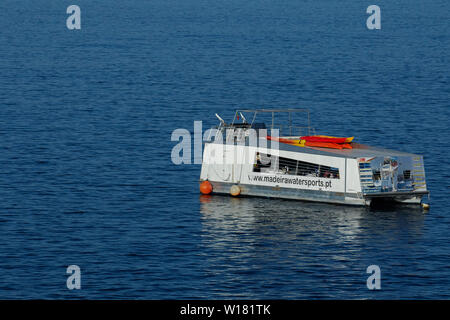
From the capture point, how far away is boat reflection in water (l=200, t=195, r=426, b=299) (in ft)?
230

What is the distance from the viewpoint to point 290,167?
304ft

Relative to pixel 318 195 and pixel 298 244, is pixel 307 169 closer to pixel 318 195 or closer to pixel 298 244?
pixel 318 195

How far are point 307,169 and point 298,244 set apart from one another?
1360cm

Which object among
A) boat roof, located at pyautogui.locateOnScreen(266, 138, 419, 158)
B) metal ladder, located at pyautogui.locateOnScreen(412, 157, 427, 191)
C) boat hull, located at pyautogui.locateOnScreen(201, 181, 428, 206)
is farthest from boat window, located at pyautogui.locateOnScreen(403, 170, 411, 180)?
boat roof, located at pyautogui.locateOnScreen(266, 138, 419, 158)

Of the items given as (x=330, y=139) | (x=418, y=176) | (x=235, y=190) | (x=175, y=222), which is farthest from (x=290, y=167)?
(x=175, y=222)

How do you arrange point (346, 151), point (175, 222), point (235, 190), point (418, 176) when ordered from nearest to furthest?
point (175, 222), point (418, 176), point (346, 151), point (235, 190)

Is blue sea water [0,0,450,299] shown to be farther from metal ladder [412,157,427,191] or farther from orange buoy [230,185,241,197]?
metal ladder [412,157,427,191]

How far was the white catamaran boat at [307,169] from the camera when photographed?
8912 cm

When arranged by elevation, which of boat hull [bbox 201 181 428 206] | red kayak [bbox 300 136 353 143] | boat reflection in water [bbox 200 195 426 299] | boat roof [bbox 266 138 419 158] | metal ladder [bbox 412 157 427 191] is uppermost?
red kayak [bbox 300 136 353 143]

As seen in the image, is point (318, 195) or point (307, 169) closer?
point (318, 195)

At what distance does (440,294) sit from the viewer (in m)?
68.6

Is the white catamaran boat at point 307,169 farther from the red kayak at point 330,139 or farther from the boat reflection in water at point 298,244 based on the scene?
the boat reflection in water at point 298,244
